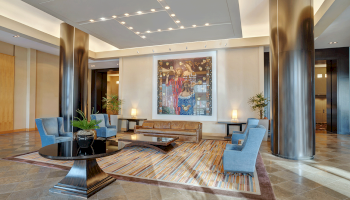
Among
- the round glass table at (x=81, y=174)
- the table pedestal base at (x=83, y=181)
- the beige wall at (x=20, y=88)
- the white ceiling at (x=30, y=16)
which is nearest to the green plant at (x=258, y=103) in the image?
the round glass table at (x=81, y=174)

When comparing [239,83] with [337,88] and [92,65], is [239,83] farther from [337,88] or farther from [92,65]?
[92,65]

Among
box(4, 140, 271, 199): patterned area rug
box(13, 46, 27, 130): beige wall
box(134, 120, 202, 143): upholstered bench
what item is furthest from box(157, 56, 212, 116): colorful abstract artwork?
box(13, 46, 27, 130): beige wall

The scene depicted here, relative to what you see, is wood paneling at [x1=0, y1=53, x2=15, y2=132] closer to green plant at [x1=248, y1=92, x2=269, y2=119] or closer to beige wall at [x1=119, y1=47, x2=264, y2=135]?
beige wall at [x1=119, y1=47, x2=264, y2=135]

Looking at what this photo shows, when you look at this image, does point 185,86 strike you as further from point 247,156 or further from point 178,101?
point 247,156

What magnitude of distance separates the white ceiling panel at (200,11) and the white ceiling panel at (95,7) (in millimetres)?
568

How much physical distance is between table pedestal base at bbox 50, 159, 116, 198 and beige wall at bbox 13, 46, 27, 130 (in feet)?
28.4

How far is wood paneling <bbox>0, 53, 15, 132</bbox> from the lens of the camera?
890 centimetres

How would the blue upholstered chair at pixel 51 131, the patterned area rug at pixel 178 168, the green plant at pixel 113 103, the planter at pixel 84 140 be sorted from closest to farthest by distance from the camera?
1. the patterned area rug at pixel 178 168
2. the planter at pixel 84 140
3. the blue upholstered chair at pixel 51 131
4. the green plant at pixel 113 103

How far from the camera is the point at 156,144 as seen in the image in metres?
5.48

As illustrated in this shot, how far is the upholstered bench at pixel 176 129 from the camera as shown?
23.1ft

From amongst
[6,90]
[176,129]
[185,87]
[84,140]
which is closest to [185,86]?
[185,87]

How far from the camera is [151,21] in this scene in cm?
610

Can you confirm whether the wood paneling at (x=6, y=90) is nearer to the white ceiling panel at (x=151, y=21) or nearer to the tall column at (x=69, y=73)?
the tall column at (x=69, y=73)

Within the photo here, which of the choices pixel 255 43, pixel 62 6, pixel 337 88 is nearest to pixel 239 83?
pixel 255 43
